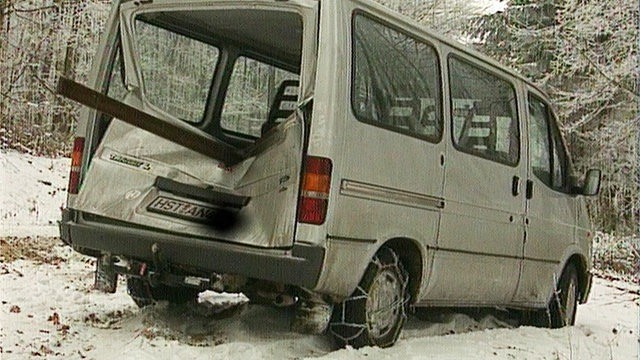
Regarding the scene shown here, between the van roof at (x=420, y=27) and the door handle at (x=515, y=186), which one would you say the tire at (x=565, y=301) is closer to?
the door handle at (x=515, y=186)

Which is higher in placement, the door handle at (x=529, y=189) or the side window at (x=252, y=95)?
the side window at (x=252, y=95)

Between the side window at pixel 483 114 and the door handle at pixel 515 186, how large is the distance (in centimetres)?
14

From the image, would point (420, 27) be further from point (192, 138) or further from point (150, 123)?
point (150, 123)

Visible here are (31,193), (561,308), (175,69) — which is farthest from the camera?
A: (31,193)

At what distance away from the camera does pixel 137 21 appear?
20.0ft

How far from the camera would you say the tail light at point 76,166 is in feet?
19.5

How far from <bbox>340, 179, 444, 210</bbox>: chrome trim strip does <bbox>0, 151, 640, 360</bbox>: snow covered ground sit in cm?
96

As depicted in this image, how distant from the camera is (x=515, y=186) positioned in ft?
23.5

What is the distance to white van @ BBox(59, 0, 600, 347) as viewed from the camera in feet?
16.6

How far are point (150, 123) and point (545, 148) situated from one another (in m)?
3.99

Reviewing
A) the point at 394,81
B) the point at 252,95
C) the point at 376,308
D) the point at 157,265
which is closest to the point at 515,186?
the point at 394,81

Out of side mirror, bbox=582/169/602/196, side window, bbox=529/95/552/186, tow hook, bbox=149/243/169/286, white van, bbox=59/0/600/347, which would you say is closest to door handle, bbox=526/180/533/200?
white van, bbox=59/0/600/347

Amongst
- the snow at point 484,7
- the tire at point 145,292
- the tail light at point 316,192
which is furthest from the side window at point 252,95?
the snow at point 484,7

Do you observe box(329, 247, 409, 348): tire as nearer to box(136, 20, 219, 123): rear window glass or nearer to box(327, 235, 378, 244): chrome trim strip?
box(327, 235, 378, 244): chrome trim strip
